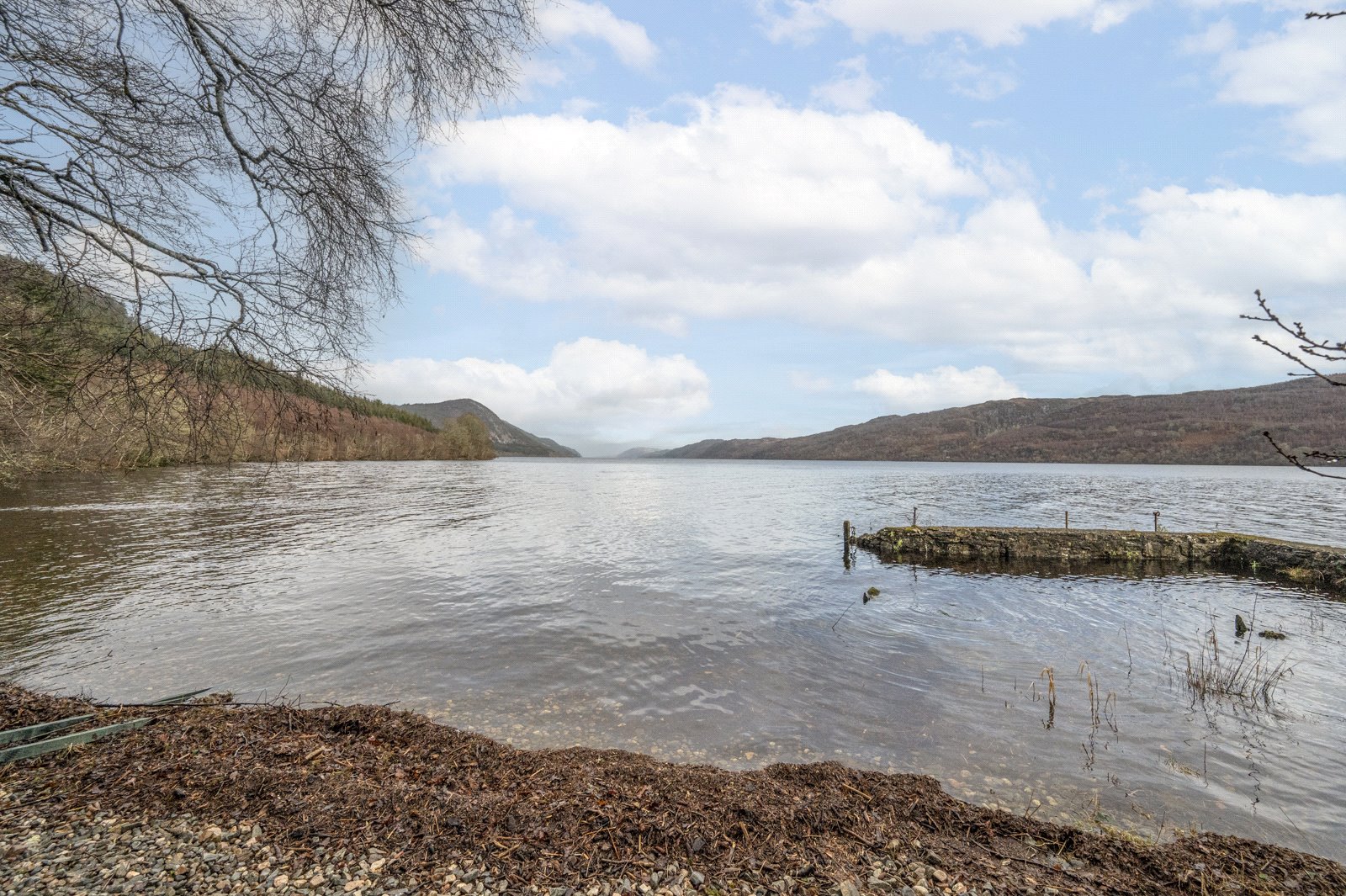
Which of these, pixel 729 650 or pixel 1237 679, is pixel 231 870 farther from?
pixel 1237 679

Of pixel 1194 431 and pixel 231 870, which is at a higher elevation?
pixel 1194 431

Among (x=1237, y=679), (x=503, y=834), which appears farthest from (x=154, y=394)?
(x=1237, y=679)

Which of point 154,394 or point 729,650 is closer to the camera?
point 154,394

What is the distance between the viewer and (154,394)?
4.16 metres

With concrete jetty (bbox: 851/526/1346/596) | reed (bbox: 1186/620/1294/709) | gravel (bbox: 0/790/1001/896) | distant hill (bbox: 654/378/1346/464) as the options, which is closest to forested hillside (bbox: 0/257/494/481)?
gravel (bbox: 0/790/1001/896)

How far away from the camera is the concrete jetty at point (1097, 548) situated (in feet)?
73.0

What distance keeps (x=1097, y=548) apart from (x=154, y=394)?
2988cm

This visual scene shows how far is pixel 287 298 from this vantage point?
402cm

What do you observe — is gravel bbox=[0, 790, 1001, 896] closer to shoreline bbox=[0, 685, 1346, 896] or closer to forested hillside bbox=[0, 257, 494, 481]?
shoreline bbox=[0, 685, 1346, 896]

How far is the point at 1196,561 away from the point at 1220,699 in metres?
18.3

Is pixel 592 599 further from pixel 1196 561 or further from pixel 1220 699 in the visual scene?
pixel 1196 561

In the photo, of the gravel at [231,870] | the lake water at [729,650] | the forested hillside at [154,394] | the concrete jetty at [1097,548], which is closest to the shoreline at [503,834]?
the gravel at [231,870]

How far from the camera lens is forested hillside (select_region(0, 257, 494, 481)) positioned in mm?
3982

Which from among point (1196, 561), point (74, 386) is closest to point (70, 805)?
point (74, 386)
